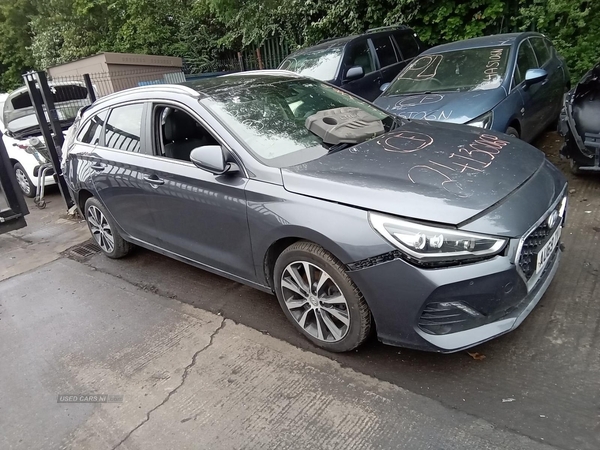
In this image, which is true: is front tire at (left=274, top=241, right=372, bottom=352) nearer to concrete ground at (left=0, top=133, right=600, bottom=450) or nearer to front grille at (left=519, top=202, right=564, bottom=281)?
concrete ground at (left=0, top=133, right=600, bottom=450)

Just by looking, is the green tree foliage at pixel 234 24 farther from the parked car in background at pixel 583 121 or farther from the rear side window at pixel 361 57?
the parked car in background at pixel 583 121

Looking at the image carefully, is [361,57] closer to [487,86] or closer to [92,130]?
[487,86]

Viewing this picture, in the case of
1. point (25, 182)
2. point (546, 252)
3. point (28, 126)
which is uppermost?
point (28, 126)

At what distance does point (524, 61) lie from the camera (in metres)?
5.64

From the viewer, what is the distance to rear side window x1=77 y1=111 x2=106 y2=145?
178 inches

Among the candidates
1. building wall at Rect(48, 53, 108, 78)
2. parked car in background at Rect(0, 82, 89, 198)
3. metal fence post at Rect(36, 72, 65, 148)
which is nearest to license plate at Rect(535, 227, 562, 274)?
metal fence post at Rect(36, 72, 65, 148)

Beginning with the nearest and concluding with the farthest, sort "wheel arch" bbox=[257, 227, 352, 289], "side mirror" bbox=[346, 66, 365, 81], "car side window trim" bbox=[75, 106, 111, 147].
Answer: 1. "wheel arch" bbox=[257, 227, 352, 289]
2. "car side window trim" bbox=[75, 106, 111, 147]
3. "side mirror" bbox=[346, 66, 365, 81]

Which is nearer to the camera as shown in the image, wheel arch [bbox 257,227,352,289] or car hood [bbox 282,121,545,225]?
car hood [bbox 282,121,545,225]

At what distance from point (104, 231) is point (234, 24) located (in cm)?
1025

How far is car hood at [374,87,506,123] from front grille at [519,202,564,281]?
7.66 feet

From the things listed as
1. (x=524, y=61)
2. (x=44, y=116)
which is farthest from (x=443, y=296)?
(x=44, y=116)

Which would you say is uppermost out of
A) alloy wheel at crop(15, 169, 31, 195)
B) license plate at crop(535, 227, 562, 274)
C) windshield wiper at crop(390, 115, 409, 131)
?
windshield wiper at crop(390, 115, 409, 131)

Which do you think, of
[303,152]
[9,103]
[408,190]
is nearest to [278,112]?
[303,152]

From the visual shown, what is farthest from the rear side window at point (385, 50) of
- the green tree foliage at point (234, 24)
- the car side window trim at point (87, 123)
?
the car side window trim at point (87, 123)
